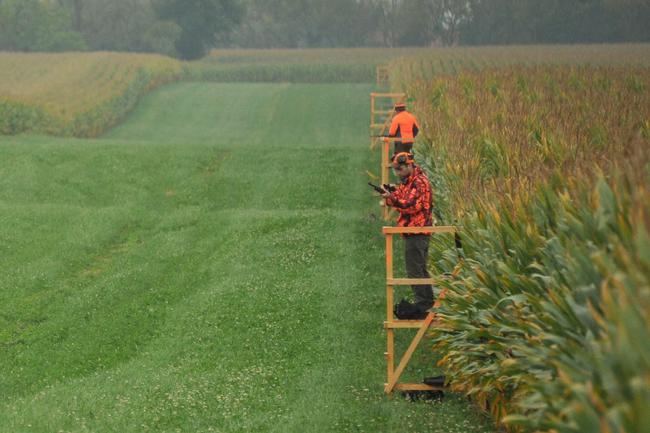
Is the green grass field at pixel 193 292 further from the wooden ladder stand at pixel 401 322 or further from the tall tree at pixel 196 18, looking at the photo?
the tall tree at pixel 196 18

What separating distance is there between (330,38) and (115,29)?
2814cm

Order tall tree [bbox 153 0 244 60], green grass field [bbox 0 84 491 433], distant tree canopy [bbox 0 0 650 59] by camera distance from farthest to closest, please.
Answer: tall tree [bbox 153 0 244 60], distant tree canopy [bbox 0 0 650 59], green grass field [bbox 0 84 491 433]

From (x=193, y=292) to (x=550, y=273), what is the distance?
388 inches

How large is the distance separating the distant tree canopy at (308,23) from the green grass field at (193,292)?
67.6 metres

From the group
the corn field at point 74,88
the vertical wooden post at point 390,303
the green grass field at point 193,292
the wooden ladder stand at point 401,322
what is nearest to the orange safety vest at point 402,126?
the green grass field at point 193,292

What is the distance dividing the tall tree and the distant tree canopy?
97 mm

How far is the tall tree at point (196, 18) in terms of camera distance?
97.8 metres

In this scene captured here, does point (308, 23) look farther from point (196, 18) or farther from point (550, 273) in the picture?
point (550, 273)

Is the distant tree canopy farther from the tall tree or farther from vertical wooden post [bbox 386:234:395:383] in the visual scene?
vertical wooden post [bbox 386:234:395:383]

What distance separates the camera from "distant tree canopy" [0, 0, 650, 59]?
320 feet

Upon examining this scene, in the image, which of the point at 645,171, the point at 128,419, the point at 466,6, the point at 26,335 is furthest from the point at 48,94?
the point at 466,6

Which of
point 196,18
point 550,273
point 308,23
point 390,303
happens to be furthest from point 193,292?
point 308,23

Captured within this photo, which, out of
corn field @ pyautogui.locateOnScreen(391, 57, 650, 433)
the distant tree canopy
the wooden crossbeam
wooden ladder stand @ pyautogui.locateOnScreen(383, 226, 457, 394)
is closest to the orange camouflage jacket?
corn field @ pyautogui.locateOnScreen(391, 57, 650, 433)

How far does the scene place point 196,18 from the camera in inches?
3844
